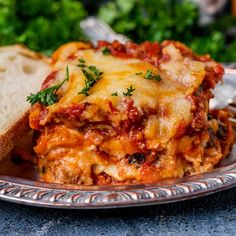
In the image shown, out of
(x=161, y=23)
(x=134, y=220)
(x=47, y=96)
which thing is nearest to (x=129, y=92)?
(x=47, y=96)

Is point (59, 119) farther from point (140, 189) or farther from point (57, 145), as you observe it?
point (140, 189)

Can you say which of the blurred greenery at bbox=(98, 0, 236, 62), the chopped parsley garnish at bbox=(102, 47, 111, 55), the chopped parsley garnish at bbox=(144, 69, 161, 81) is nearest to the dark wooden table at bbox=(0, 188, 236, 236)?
the chopped parsley garnish at bbox=(144, 69, 161, 81)

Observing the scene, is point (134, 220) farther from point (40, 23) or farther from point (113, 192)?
point (40, 23)

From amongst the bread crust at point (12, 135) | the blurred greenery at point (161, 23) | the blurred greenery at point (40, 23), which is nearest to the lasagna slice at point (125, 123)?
the bread crust at point (12, 135)

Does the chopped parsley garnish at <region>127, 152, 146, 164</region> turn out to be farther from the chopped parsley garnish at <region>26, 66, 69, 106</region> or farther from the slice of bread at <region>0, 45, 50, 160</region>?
the slice of bread at <region>0, 45, 50, 160</region>

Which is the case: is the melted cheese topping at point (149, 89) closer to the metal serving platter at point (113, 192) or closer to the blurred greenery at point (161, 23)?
the metal serving platter at point (113, 192)

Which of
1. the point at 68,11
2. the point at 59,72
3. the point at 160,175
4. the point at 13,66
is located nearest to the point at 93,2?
the point at 68,11
